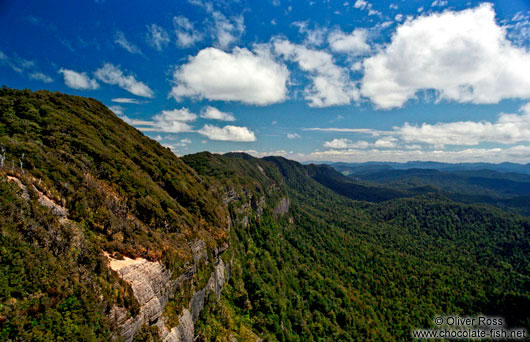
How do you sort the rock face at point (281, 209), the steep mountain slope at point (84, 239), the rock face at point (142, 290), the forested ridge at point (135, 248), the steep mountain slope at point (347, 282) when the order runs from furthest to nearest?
the rock face at point (281, 209) → the steep mountain slope at point (347, 282) → the rock face at point (142, 290) → the forested ridge at point (135, 248) → the steep mountain slope at point (84, 239)

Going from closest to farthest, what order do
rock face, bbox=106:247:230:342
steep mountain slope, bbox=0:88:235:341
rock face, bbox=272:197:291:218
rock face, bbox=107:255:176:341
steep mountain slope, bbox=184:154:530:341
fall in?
steep mountain slope, bbox=0:88:235:341 → rock face, bbox=107:255:176:341 → rock face, bbox=106:247:230:342 → steep mountain slope, bbox=184:154:530:341 → rock face, bbox=272:197:291:218

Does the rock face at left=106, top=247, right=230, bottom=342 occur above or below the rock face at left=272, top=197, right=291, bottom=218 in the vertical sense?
above

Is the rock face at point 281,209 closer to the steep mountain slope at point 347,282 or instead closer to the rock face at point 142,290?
the steep mountain slope at point 347,282

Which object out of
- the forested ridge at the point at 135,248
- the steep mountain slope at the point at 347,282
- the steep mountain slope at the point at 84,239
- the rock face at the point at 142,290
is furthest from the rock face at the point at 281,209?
the rock face at the point at 142,290

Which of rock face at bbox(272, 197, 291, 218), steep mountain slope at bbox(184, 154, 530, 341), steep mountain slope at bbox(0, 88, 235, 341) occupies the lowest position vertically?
steep mountain slope at bbox(184, 154, 530, 341)

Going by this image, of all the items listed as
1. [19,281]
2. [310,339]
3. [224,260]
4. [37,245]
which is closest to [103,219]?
[37,245]

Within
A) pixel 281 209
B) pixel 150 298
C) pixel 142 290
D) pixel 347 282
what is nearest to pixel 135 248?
pixel 142 290

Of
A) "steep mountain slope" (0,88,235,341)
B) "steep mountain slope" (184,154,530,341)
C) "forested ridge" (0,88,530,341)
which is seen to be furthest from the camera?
"steep mountain slope" (184,154,530,341)

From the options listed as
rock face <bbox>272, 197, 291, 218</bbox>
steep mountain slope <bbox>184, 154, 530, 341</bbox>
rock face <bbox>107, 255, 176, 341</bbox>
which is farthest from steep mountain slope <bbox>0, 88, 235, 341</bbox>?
rock face <bbox>272, 197, 291, 218</bbox>

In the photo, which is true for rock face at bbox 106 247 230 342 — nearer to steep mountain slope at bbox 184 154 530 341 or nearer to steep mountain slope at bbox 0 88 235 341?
steep mountain slope at bbox 0 88 235 341

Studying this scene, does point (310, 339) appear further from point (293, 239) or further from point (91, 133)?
point (91, 133)

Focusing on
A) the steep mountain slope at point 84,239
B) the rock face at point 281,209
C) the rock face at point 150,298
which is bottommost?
the rock face at point 281,209

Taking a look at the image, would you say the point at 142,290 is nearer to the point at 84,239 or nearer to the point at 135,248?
the point at 135,248
